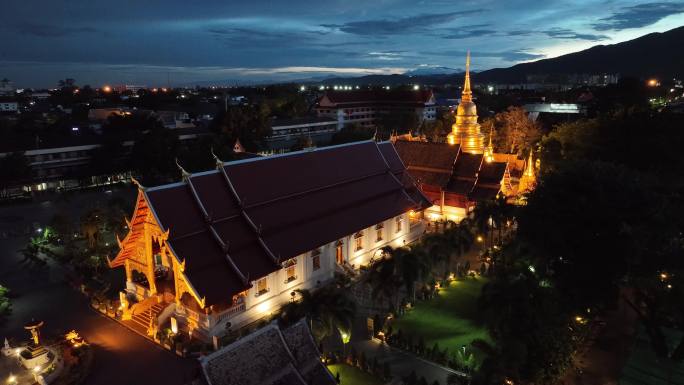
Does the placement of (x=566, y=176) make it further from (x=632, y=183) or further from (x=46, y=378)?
(x=46, y=378)

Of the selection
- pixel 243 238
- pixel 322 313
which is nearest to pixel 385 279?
pixel 322 313

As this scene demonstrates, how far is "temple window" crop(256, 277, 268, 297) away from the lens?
2753cm

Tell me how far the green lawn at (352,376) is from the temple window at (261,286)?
6666mm

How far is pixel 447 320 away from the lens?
27906 mm

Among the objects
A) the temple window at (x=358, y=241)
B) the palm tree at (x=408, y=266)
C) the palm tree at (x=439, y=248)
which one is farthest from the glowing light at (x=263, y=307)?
the palm tree at (x=439, y=248)

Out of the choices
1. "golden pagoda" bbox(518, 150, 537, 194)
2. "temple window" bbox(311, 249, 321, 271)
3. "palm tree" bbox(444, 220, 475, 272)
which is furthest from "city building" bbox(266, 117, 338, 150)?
"temple window" bbox(311, 249, 321, 271)

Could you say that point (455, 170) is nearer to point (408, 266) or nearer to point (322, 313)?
point (408, 266)

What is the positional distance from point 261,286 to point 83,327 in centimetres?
1047

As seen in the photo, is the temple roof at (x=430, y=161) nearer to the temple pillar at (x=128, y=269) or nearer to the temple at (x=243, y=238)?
the temple at (x=243, y=238)

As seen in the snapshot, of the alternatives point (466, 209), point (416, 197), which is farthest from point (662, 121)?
point (416, 197)

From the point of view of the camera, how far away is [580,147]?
46.7m

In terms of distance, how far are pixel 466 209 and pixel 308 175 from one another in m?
17.7

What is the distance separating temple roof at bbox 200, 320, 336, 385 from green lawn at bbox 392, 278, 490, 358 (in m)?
8.59

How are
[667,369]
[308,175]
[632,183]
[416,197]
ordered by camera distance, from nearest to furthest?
1. [667,369]
2. [632,183]
3. [308,175]
4. [416,197]
